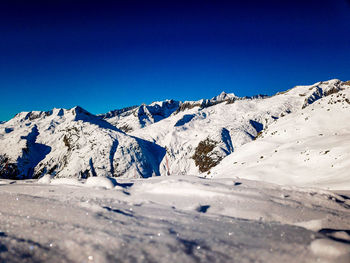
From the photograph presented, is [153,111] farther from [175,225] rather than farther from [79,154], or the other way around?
[175,225]

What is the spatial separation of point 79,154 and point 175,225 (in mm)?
40508

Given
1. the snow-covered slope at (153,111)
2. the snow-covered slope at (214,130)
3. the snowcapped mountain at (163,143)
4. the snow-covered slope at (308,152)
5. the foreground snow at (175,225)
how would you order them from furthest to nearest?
the snow-covered slope at (153,111) < the snow-covered slope at (214,130) < the snowcapped mountain at (163,143) < the snow-covered slope at (308,152) < the foreground snow at (175,225)

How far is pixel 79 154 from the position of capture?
38.5m

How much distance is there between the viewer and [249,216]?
4047 mm

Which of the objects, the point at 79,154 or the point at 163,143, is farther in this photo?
the point at 163,143

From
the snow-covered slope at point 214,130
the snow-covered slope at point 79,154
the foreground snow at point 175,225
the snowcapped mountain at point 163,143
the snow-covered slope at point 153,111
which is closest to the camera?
the foreground snow at point 175,225

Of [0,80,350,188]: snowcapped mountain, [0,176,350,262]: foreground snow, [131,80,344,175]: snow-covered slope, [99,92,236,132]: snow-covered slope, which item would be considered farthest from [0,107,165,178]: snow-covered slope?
[99,92,236,132]: snow-covered slope

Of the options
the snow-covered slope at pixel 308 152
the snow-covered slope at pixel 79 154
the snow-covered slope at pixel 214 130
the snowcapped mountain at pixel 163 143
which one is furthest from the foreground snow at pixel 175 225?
→ the snow-covered slope at pixel 79 154

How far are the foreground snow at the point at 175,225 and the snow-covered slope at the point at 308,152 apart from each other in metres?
7.09

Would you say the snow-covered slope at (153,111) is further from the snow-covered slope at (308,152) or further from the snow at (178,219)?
the snow at (178,219)

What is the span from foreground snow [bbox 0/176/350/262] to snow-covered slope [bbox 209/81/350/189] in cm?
709

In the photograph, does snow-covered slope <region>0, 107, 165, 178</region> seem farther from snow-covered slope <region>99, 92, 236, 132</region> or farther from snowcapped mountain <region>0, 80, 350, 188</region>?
snow-covered slope <region>99, 92, 236, 132</region>

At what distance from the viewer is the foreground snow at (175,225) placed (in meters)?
2.40

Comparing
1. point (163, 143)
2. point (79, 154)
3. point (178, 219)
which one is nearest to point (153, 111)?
point (163, 143)
